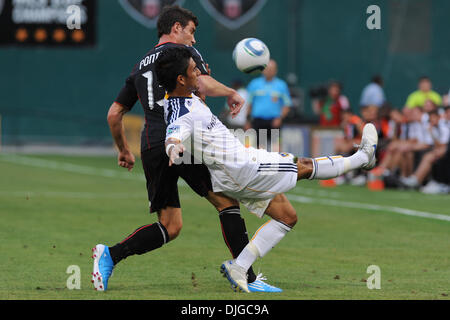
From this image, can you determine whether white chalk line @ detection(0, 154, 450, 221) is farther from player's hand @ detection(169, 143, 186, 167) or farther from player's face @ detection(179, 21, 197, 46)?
player's hand @ detection(169, 143, 186, 167)

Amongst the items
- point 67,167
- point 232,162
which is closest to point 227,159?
point 232,162

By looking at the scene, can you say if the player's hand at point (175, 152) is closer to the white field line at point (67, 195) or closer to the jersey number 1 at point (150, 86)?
the jersey number 1 at point (150, 86)

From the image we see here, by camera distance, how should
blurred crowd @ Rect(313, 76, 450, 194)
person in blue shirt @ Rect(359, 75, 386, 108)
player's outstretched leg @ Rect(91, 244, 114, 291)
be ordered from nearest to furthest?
player's outstretched leg @ Rect(91, 244, 114, 291)
blurred crowd @ Rect(313, 76, 450, 194)
person in blue shirt @ Rect(359, 75, 386, 108)

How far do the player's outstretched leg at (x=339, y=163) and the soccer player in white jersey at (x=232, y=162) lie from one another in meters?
0.07

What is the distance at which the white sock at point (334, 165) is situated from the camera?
765 cm

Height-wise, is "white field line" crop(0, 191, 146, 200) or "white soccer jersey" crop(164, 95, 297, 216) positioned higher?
"white soccer jersey" crop(164, 95, 297, 216)

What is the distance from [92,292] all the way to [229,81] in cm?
2043

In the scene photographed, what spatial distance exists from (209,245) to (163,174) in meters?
2.94

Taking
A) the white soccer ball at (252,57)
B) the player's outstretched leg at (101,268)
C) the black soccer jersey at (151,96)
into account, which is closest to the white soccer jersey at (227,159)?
the black soccer jersey at (151,96)

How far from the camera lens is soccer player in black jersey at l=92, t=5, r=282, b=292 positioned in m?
7.63

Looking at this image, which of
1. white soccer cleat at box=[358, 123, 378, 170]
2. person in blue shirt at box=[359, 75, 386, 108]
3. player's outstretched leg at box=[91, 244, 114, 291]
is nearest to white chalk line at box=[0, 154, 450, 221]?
white soccer cleat at box=[358, 123, 378, 170]

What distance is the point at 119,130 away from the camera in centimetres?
823

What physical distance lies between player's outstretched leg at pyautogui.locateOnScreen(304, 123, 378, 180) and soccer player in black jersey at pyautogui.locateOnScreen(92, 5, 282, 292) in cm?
63

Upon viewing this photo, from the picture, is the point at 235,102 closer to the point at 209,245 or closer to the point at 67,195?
the point at 209,245
